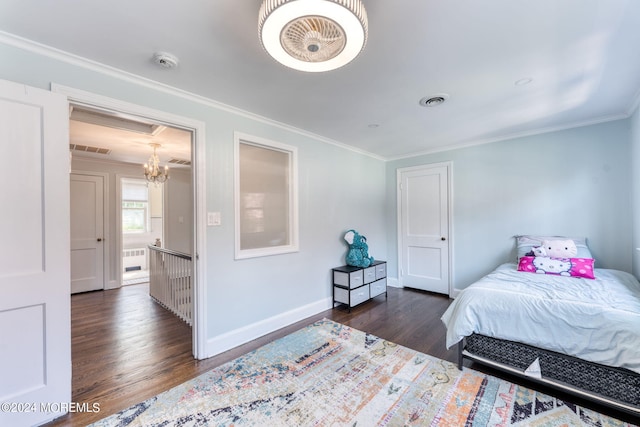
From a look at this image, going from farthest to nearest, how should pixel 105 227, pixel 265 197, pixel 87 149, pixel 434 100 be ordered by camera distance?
pixel 105 227
pixel 87 149
pixel 265 197
pixel 434 100

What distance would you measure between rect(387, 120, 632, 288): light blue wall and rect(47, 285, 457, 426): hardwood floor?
3.67ft

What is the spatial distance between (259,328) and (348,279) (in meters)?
1.27

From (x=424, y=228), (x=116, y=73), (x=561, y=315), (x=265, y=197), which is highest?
(x=116, y=73)

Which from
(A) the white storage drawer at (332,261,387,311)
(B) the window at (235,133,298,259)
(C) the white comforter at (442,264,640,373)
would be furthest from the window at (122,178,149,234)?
(C) the white comforter at (442,264,640,373)

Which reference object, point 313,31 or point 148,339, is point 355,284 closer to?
point 148,339

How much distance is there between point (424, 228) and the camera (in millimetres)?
4359

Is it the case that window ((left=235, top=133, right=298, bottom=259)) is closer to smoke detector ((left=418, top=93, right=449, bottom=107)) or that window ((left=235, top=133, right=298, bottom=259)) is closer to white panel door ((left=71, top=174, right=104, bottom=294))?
smoke detector ((left=418, top=93, right=449, bottom=107))

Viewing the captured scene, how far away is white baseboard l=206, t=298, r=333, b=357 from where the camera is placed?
2.46 m

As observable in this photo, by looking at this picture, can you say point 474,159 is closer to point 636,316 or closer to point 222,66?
point 636,316

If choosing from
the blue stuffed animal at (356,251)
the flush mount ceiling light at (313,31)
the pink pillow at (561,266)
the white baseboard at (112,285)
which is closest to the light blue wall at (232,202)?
the blue stuffed animal at (356,251)

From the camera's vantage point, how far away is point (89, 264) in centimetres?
467

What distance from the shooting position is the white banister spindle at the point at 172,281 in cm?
325

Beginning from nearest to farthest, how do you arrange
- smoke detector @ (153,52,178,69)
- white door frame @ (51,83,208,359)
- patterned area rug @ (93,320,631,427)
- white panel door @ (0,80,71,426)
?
white panel door @ (0,80,71,426), patterned area rug @ (93,320,631,427), smoke detector @ (153,52,178,69), white door frame @ (51,83,208,359)

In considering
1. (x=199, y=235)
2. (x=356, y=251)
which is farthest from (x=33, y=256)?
(x=356, y=251)
